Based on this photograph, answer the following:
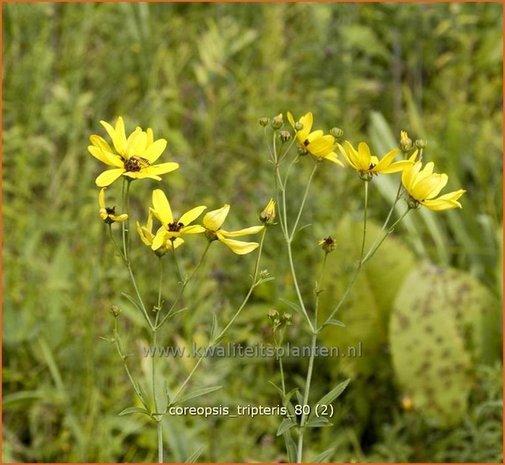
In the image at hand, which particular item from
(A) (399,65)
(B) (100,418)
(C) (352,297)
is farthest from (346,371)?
(A) (399,65)

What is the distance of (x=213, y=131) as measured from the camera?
245 cm

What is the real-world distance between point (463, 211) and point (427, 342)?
19.9 inches

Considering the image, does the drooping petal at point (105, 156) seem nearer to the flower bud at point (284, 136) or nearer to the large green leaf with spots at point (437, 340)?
the flower bud at point (284, 136)

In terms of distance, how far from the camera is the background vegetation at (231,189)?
191 centimetres

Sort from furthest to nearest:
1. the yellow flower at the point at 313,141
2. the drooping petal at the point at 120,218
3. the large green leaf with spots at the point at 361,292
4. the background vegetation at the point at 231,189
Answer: the large green leaf with spots at the point at 361,292, the background vegetation at the point at 231,189, the yellow flower at the point at 313,141, the drooping petal at the point at 120,218

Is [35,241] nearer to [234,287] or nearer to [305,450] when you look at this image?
[234,287]

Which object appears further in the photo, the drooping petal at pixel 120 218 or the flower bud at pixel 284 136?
the flower bud at pixel 284 136

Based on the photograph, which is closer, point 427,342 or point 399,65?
point 427,342

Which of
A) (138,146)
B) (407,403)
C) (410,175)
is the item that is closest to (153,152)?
(138,146)

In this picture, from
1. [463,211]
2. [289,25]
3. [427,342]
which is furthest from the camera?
[289,25]

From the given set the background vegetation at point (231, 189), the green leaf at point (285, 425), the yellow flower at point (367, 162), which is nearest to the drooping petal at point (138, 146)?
the yellow flower at point (367, 162)

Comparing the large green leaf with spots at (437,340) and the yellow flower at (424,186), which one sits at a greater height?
the yellow flower at (424,186)

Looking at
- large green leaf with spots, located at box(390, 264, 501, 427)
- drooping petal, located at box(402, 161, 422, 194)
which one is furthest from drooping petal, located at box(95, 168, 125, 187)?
large green leaf with spots, located at box(390, 264, 501, 427)

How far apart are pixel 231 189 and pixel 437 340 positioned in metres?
0.64
